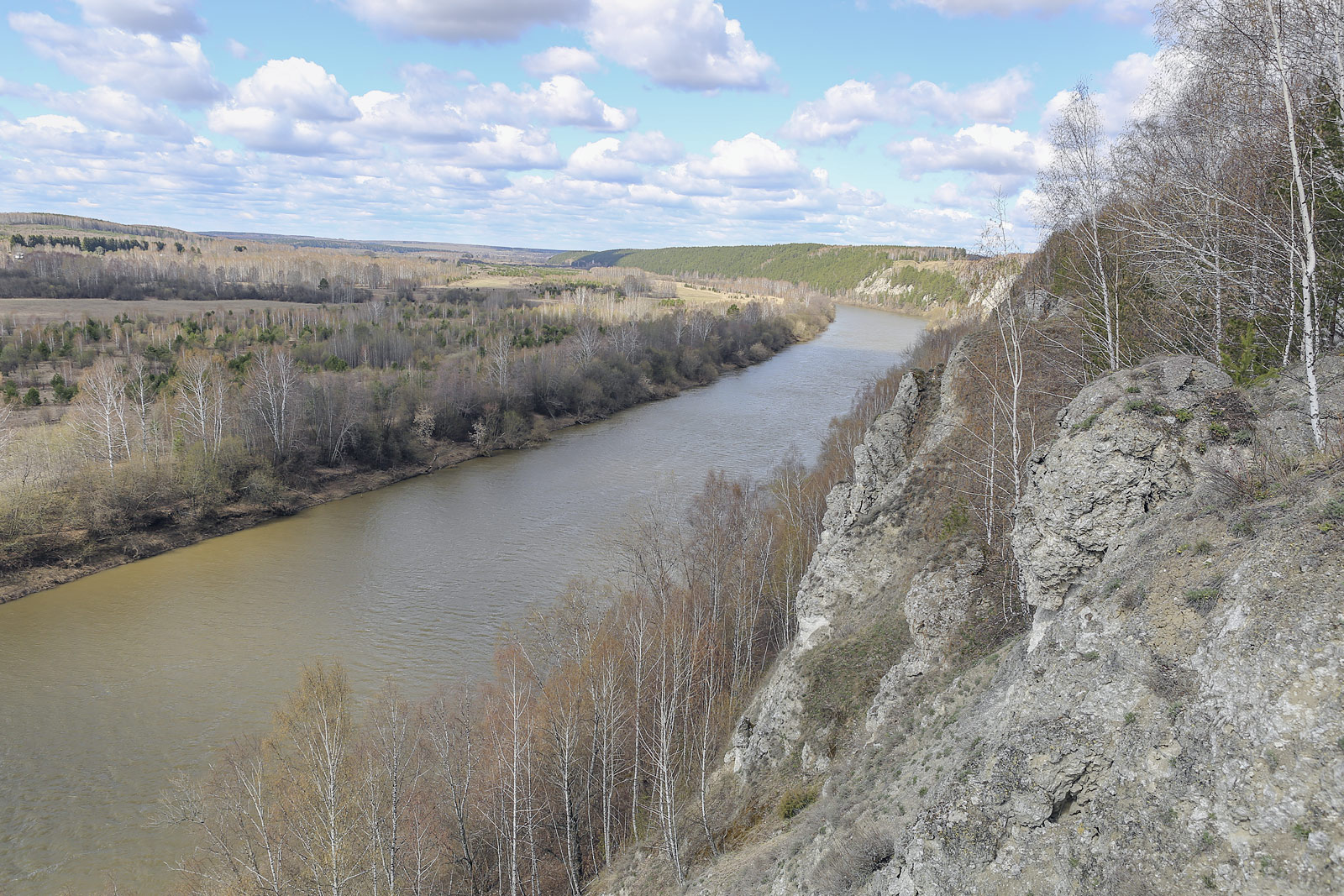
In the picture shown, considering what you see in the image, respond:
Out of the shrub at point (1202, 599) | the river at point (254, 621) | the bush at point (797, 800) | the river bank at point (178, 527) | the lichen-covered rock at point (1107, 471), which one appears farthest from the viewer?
the river bank at point (178, 527)

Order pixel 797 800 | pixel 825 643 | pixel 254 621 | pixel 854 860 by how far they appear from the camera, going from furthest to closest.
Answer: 1. pixel 254 621
2. pixel 825 643
3. pixel 797 800
4. pixel 854 860

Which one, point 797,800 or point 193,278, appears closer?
point 797,800

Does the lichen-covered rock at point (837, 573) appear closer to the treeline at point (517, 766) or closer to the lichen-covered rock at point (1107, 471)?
the treeline at point (517, 766)

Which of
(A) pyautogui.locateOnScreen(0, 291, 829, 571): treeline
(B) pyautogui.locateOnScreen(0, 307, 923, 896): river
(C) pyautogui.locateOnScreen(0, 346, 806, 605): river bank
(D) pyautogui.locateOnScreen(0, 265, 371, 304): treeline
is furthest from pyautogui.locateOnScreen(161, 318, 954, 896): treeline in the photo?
(D) pyautogui.locateOnScreen(0, 265, 371, 304): treeline

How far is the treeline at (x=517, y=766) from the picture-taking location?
13.4 meters

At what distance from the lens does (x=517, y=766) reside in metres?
14.0

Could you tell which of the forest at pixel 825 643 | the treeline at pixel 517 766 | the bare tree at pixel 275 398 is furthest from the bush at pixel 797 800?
the bare tree at pixel 275 398

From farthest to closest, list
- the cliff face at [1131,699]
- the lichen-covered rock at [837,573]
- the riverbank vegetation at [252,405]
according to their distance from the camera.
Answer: the riverbank vegetation at [252,405], the lichen-covered rock at [837,573], the cliff face at [1131,699]

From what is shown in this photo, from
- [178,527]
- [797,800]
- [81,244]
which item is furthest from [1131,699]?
[81,244]

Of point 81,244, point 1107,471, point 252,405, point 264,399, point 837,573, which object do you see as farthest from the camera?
point 81,244

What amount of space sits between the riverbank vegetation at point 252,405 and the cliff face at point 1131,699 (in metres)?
32.6

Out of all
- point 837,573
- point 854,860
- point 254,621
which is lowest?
point 254,621

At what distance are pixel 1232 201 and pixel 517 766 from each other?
1490cm

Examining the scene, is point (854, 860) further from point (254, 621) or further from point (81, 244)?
point (81, 244)
